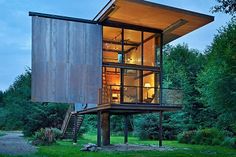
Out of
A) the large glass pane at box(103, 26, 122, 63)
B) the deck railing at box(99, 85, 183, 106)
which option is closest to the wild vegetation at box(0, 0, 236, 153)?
the deck railing at box(99, 85, 183, 106)

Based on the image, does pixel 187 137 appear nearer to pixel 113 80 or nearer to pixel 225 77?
pixel 225 77

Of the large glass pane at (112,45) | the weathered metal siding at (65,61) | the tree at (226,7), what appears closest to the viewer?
the tree at (226,7)

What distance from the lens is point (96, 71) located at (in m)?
17.4

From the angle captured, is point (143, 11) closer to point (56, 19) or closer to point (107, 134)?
point (56, 19)

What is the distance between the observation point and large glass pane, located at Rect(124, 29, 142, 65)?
62.4 feet

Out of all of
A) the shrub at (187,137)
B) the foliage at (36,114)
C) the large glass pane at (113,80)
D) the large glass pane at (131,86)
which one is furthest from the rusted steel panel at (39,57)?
the shrub at (187,137)

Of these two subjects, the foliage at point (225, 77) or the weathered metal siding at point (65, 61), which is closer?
the weathered metal siding at point (65, 61)

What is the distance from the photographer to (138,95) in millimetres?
18312

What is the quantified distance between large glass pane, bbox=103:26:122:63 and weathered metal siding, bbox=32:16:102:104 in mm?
1131

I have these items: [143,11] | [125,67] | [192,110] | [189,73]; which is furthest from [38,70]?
[189,73]

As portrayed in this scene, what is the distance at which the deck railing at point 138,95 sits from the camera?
56.9ft

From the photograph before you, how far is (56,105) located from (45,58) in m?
A: 11.8

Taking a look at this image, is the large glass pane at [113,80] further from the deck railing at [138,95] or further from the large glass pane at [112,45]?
the large glass pane at [112,45]

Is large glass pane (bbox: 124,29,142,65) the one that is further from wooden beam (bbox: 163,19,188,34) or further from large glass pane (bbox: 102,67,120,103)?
wooden beam (bbox: 163,19,188,34)
